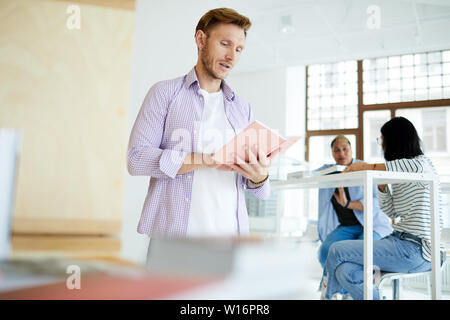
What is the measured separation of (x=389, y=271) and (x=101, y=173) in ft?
4.54

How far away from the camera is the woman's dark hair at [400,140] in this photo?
1.72m

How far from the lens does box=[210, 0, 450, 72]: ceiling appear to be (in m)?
4.49

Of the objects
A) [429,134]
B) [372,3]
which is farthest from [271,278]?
[429,134]

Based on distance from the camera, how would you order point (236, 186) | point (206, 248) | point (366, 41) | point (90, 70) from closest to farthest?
1. point (206, 248)
2. point (90, 70)
3. point (236, 186)
4. point (366, 41)

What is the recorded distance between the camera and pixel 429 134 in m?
5.84

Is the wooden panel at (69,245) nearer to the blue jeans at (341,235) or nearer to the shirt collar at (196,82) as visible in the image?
the shirt collar at (196,82)

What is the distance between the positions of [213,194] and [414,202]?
102 cm

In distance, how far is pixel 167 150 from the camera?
89cm

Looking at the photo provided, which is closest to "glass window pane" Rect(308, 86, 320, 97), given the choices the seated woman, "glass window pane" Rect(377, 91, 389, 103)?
"glass window pane" Rect(377, 91, 389, 103)

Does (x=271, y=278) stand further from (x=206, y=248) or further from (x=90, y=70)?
(x=90, y=70)

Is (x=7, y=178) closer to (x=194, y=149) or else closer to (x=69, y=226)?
(x=69, y=226)

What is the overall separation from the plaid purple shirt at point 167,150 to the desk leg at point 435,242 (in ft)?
2.66

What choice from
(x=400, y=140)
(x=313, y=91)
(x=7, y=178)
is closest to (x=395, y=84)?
(x=313, y=91)

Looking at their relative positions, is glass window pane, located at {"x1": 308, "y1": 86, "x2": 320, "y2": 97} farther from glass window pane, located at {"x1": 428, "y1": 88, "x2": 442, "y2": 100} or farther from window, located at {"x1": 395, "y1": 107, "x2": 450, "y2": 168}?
glass window pane, located at {"x1": 428, "y1": 88, "x2": 442, "y2": 100}
